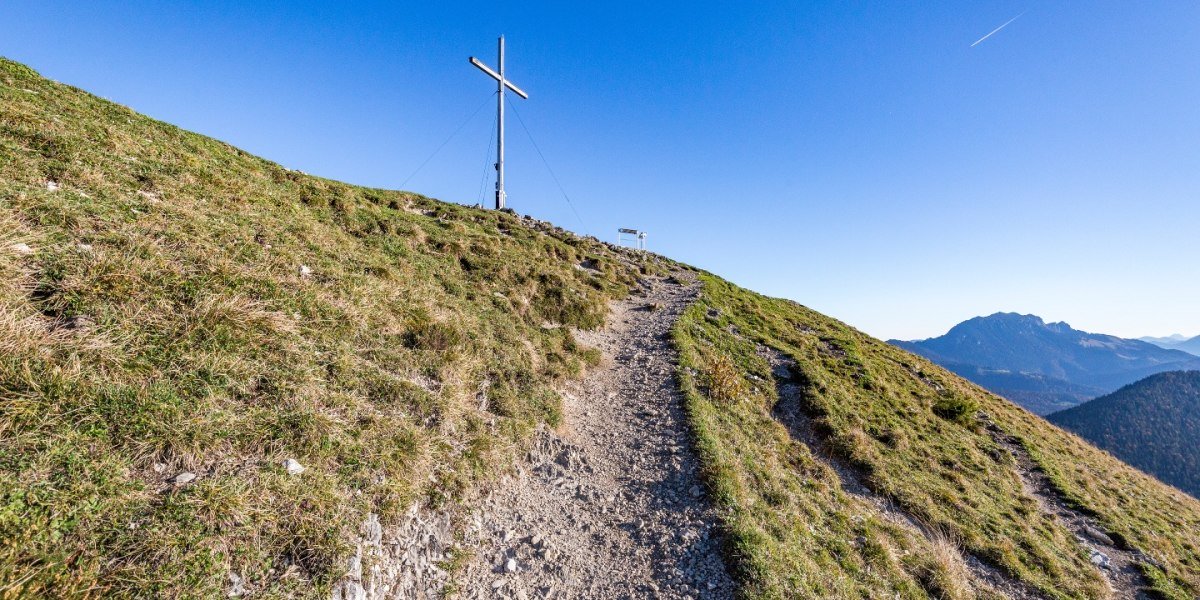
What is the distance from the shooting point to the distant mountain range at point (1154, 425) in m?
122

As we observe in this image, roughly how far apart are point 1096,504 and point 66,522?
27.2 m

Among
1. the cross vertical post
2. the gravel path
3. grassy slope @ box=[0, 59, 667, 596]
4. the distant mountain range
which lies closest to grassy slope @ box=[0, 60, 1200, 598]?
grassy slope @ box=[0, 59, 667, 596]

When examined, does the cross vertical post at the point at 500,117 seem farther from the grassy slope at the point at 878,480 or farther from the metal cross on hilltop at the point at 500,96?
the grassy slope at the point at 878,480

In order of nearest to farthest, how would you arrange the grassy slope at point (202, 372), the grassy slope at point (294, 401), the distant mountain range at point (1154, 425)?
the grassy slope at point (202, 372)
the grassy slope at point (294, 401)
the distant mountain range at point (1154, 425)

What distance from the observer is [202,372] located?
5887 mm

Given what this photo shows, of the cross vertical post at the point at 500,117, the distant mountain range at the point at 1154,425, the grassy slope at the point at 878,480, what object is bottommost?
the distant mountain range at the point at 1154,425

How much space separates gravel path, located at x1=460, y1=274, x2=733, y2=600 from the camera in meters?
6.34

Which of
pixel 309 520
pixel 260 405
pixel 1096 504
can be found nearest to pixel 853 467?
pixel 1096 504

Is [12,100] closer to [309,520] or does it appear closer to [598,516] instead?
[309,520]

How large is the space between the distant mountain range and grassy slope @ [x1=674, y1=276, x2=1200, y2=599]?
14941 cm

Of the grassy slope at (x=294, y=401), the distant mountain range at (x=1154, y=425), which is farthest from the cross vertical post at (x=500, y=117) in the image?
the distant mountain range at (x=1154, y=425)

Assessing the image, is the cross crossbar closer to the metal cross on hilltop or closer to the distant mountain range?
the metal cross on hilltop

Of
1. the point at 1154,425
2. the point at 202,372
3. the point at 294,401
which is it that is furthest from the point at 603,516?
the point at 1154,425

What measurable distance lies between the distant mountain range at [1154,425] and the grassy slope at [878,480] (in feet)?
490
